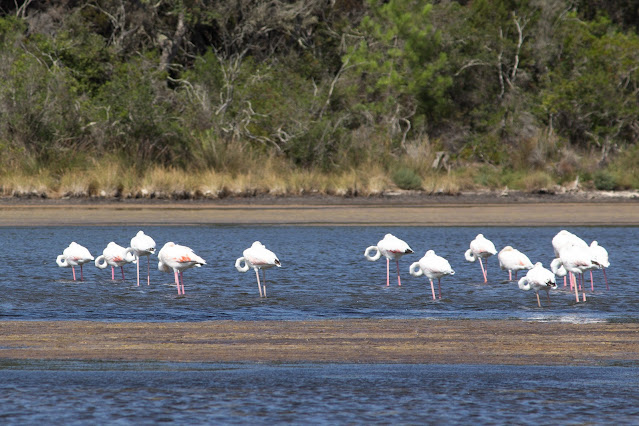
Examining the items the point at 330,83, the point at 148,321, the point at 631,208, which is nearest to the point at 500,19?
the point at 330,83

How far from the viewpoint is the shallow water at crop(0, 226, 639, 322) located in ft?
37.2

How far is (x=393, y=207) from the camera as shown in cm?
2947

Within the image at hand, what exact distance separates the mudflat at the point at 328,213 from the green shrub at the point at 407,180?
1.80m

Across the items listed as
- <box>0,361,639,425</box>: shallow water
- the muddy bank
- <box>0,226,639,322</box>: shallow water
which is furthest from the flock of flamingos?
<box>0,361,639,425</box>: shallow water

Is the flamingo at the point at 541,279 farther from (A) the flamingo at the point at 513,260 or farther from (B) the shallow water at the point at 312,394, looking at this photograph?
(B) the shallow water at the point at 312,394

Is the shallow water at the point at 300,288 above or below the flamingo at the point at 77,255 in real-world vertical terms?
below

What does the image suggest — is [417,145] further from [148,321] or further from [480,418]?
[480,418]

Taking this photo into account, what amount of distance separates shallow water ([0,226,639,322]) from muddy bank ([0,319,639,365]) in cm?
74

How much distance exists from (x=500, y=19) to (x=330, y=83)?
26.5ft

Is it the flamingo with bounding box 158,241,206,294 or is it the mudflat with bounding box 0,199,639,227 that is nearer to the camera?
the flamingo with bounding box 158,241,206,294

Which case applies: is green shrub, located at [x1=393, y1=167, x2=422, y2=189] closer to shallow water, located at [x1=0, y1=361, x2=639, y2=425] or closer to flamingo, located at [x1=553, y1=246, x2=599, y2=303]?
flamingo, located at [x1=553, y1=246, x2=599, y2=303]

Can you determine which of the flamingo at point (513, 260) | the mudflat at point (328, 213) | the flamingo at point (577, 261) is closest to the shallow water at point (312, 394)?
the flamingo at point (577, 261)

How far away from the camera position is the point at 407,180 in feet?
108

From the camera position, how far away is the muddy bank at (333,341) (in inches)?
337
